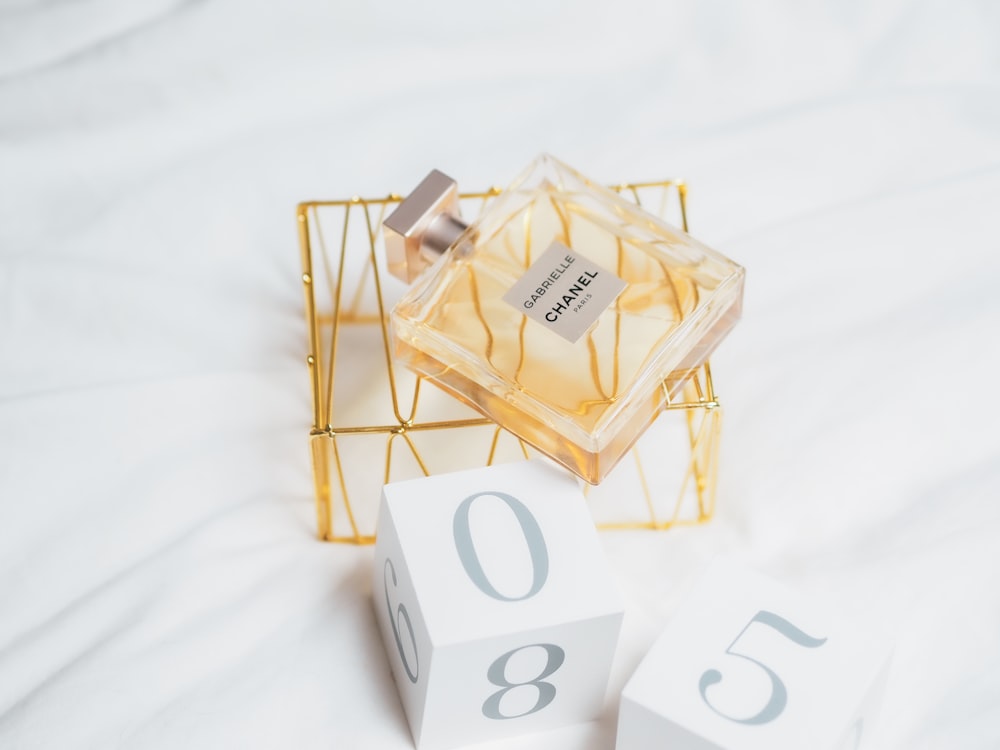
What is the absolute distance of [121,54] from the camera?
115 centimetres

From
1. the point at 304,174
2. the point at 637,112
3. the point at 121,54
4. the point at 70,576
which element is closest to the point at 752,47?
the point at 637,112

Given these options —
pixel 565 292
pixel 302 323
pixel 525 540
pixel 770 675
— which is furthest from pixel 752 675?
pixel 302 323

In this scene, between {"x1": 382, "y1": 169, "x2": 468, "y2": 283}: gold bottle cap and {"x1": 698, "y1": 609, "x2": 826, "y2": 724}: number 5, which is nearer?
{"x1": 698, "y1": 609, "x2": 826, "y2": 724}: number 5

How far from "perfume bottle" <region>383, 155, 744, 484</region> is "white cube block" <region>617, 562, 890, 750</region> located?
0.36 ft

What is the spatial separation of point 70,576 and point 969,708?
59 cm

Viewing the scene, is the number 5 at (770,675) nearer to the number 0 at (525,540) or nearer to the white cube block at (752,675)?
the white cube block at (752,675)

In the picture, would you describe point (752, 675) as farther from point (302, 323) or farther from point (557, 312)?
point (302, 323)

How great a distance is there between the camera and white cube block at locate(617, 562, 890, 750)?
755 millimetres

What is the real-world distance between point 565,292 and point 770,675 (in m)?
0.26

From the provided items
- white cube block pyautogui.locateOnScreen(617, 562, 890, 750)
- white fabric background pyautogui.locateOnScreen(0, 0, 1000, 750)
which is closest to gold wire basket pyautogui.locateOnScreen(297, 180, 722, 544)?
white fabric background pyautogui.locateOnScreen(0, 0, 1000, 750)

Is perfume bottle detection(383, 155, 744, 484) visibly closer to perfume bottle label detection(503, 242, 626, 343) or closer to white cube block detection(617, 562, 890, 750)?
perfume bottle label detection(503, 242, 626, 343)

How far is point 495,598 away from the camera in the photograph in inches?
30.6

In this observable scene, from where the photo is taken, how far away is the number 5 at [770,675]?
76 cm

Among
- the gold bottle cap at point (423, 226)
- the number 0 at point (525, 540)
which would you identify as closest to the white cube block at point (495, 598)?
the number 0 at point (525, 540)
